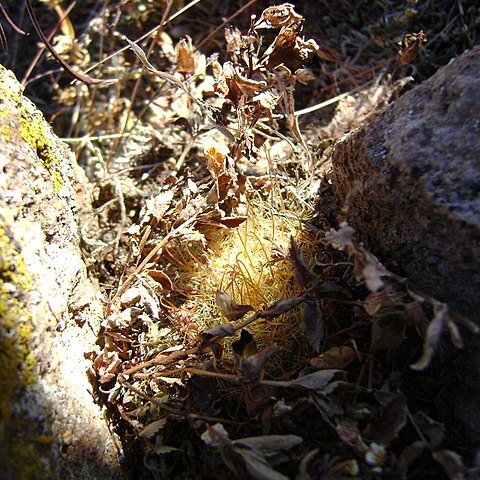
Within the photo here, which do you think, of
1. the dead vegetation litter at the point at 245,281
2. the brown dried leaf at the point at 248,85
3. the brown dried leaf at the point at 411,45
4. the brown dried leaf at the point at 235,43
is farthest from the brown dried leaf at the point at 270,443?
the brown dried leaf at the point at 411,45

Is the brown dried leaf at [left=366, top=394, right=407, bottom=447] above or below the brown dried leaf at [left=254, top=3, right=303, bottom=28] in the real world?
below

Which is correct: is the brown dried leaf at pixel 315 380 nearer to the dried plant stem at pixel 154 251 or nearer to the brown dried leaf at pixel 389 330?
the brown dried leaf at pixel 389 330

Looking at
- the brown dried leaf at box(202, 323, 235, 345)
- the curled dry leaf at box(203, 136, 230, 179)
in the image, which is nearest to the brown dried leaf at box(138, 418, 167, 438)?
the brown dried leaf at box(202, 323, 235, 345)

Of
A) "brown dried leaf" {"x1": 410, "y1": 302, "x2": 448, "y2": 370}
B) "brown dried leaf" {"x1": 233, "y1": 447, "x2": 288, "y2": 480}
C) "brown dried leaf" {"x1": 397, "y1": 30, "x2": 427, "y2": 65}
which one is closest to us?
"brown dried leaf" {"x1": 410, "y1": 302, "x2": 448, "y2": 370}

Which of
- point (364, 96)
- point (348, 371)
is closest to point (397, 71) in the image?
point (364, 96)

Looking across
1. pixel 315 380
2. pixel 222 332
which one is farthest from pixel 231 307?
pixel 315 380

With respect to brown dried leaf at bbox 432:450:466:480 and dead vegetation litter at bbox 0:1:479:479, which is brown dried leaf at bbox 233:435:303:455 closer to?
dead vegetation litter at bbox 0:1:479:479
